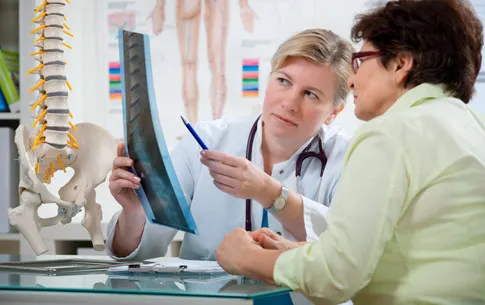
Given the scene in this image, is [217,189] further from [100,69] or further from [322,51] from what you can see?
[100,69]

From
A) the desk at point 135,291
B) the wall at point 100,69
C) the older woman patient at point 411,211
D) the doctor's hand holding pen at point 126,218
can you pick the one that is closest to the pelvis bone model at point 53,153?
the doctor's hand holding pen at point 126,218

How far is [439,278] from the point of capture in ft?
4.22

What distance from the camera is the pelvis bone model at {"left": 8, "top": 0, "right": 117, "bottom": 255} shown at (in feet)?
7.57

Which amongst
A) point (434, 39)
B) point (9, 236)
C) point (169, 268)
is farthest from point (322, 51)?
point (9, 236)

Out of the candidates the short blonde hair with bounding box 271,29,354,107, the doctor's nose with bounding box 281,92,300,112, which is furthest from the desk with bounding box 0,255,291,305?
the short blonde hair with bounding box 271,29,354,107

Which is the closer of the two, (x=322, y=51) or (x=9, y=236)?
(x=322, y=51)

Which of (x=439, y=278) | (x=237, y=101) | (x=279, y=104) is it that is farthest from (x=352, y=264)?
(x=237, y=101)

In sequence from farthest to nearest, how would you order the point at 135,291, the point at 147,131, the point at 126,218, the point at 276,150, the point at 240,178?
the point at 276,150 → the point at 126,218 → the point at 240,178 → the point at 147,131 → the point at 135,291

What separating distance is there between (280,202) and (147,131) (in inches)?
17.7

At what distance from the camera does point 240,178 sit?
1945 millimetres

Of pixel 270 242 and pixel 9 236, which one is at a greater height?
pixel 270 242

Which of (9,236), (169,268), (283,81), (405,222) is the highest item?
(283,81)

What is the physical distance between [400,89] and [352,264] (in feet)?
1.38

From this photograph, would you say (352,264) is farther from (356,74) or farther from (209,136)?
(209,136)
